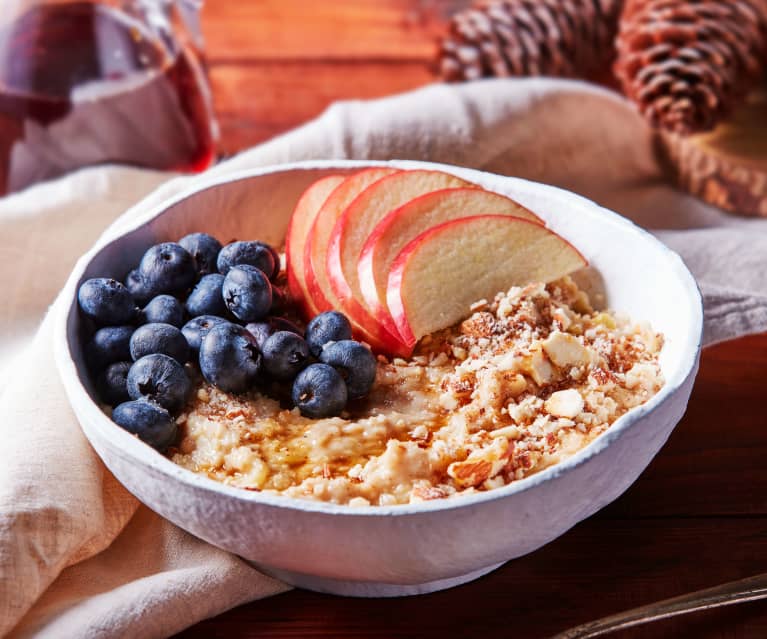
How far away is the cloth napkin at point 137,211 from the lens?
1.10 m

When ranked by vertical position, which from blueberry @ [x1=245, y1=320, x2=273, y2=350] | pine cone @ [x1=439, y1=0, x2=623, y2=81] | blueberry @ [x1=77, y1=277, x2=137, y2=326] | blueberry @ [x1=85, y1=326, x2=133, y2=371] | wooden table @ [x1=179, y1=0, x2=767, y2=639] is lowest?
wooden table @ [x1=179, y1=0, x2=767, y2=639]

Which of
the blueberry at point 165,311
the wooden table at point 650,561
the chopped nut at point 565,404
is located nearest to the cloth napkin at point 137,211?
the wooden table at point 650,561

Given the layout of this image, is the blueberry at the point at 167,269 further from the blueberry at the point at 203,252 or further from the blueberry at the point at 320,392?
the blueberry at the point at 320,392

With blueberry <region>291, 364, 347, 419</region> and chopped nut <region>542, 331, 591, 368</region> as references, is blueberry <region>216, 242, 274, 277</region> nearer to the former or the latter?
blueberry <region>291, 364, 347, 419</region>

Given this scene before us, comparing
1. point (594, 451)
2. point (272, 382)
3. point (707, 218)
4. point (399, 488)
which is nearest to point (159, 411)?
point (272, 382)

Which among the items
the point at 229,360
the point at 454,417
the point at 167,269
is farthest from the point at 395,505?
the point at 167,269

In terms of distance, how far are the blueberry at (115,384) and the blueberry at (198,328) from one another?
78mm

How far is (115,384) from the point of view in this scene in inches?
46.9

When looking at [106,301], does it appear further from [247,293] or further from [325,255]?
[325,255]

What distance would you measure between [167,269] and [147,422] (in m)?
0.27

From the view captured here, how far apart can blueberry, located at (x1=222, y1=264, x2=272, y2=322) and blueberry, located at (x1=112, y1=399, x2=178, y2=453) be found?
7.1 inches

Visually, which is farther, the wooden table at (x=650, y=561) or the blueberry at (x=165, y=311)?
the blueberry at (x=165, y=311)

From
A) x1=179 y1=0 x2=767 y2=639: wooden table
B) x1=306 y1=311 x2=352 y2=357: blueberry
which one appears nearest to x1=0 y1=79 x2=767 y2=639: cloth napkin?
x1=179 y1=0 x2=767 y2=639: wooden table

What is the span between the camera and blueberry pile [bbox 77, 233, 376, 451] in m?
1.14
